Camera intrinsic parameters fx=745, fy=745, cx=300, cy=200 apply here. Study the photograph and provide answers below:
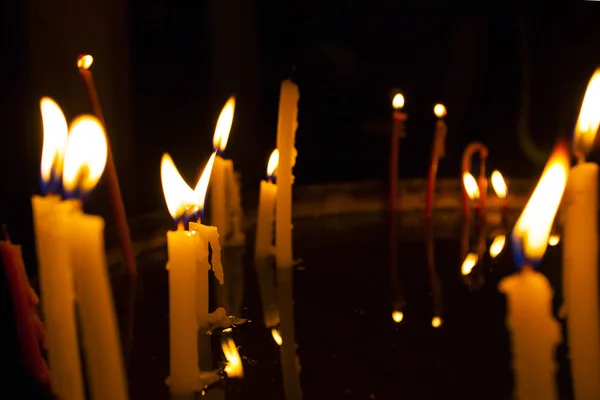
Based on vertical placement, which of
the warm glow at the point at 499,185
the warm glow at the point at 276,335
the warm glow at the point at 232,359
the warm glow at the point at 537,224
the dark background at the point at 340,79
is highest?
the dark background at the point at 340,79

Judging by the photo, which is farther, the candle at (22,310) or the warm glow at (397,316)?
the warm glow at (397,316)

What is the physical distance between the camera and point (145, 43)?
2.03 m

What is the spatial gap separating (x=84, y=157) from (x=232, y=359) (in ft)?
0.85

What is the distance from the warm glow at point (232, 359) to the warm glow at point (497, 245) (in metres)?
0.50

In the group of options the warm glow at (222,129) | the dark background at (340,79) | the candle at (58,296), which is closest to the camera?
the candle at (58,296)

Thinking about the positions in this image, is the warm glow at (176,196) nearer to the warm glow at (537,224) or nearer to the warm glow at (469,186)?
the warm glow at (537,224)

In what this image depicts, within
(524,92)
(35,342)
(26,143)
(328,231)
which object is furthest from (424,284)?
(524,92)

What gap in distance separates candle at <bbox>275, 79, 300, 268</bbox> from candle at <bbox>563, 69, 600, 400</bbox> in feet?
1.55

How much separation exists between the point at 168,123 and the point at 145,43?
0.83 feet

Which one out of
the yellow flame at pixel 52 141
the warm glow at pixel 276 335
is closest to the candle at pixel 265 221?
the warm glow at pixel 276 335

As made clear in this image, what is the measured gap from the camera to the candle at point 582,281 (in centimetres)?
62

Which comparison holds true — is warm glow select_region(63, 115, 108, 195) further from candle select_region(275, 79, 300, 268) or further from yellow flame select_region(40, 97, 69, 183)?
candle select_region(275, 79, 300, 268)

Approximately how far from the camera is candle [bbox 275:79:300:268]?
1.06m

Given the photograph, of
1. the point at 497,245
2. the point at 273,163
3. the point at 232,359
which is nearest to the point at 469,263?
the point at 497,245
